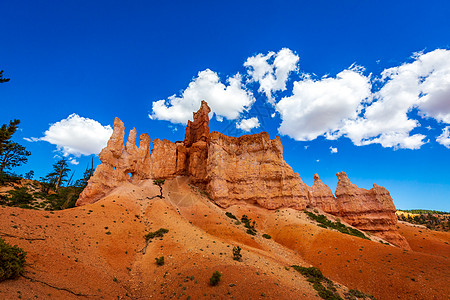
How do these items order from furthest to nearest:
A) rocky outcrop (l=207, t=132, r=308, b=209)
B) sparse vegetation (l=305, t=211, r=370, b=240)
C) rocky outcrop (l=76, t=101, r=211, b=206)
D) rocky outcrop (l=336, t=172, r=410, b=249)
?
rocky outcrop (l=207, t=132, r=308, b=209) → rocky outcrop (l=336, t=172, r=410, b=249) → rocky outcrop (l=76, t=101, r=211, b=206) → sparse vegetation (l=305, t=211, r=370, b=240)

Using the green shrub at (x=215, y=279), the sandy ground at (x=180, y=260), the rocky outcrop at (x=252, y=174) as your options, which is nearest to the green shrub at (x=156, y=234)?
the sandy ground at (x=180, y=260)

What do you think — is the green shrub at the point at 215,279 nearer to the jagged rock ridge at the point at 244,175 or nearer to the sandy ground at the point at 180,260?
the sandy ground at the point at 180,260

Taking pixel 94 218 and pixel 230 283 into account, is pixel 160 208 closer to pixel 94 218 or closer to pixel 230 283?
pixel 94 218

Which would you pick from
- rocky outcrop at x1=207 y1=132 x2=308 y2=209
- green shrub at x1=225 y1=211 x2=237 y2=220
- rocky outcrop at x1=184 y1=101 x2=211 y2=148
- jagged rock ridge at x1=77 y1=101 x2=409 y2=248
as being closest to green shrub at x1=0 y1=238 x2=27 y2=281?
jagged rock ridge at x1=77 y1=101 x2=409 y2=248

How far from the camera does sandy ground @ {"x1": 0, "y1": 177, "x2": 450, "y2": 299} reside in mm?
15836

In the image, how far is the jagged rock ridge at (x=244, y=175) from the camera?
44531 millimetres

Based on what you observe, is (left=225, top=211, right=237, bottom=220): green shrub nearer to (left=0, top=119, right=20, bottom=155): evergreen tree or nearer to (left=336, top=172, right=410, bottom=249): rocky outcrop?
(left=336, top=172, right=410, bottom=249): rocky outcrop

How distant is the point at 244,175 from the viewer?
51.1 meters

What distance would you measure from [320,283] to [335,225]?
2486 centimetres

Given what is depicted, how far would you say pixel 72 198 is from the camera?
42062 mm

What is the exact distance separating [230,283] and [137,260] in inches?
493

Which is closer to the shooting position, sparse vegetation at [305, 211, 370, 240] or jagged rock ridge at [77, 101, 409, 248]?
sparse vegetation at [305, 211, 370, 240]

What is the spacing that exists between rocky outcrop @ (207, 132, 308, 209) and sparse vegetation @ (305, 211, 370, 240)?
3.47 meters

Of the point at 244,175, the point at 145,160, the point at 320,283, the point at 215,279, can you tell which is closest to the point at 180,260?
the point at 215,279
